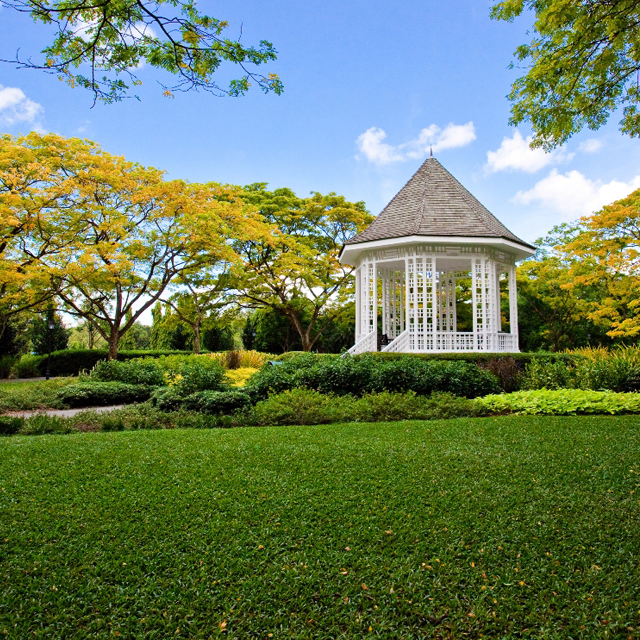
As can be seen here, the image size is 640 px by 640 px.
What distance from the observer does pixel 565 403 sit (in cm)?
716

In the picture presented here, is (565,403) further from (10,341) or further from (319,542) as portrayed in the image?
(10,341)

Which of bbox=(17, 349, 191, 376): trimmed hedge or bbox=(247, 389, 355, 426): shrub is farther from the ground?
bbox=(17, 349, 191, 376): trimmed hedge

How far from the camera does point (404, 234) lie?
12156 millimetres

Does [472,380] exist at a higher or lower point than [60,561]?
higher

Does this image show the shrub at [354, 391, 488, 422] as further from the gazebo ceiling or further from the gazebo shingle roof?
the gazebo shingle roof

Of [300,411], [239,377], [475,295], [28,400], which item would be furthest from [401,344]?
[28,400]

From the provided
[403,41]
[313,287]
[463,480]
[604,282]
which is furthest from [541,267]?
[463,480]

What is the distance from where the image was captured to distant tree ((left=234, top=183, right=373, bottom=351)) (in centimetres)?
2162

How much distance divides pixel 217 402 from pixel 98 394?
346 cm

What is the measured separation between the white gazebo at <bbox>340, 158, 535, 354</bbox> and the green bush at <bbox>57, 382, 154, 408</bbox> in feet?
18.7

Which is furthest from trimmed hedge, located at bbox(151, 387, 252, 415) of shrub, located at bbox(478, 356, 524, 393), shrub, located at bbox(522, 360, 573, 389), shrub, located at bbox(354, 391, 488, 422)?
shrub, located at bbox(522, 360, 573, 389)

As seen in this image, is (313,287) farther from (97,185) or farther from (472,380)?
(472,380)

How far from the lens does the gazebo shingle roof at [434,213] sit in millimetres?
12250

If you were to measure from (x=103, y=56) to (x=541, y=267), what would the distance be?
19.8 meters
